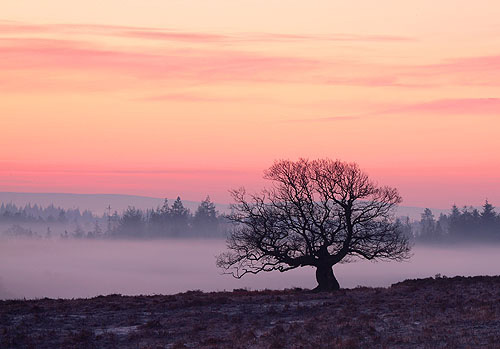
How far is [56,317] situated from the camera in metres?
38.8

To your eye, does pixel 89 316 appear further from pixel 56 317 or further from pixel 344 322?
pixel 344 322

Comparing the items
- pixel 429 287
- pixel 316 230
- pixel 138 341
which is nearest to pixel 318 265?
pixel 316 230

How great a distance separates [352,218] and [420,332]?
74.7ft

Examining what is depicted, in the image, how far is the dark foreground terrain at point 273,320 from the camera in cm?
3003

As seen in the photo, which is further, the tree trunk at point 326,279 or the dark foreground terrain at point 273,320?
the tree trunk at point 326,279

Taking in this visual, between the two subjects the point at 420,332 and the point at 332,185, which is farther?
the point at 332,185

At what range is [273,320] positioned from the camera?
36.0 meters

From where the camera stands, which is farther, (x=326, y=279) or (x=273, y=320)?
(x=326, y=279)

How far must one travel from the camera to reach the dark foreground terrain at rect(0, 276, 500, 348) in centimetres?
3003

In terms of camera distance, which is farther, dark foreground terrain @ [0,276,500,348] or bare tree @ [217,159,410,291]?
bare tree @ [217,159,410,291]

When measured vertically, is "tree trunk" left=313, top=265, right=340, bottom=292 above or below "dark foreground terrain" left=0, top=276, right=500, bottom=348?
above

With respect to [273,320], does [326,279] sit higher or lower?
higher

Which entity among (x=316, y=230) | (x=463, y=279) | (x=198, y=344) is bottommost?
(x=198, y=344)

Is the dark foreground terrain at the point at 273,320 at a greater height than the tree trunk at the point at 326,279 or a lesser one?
lesser
